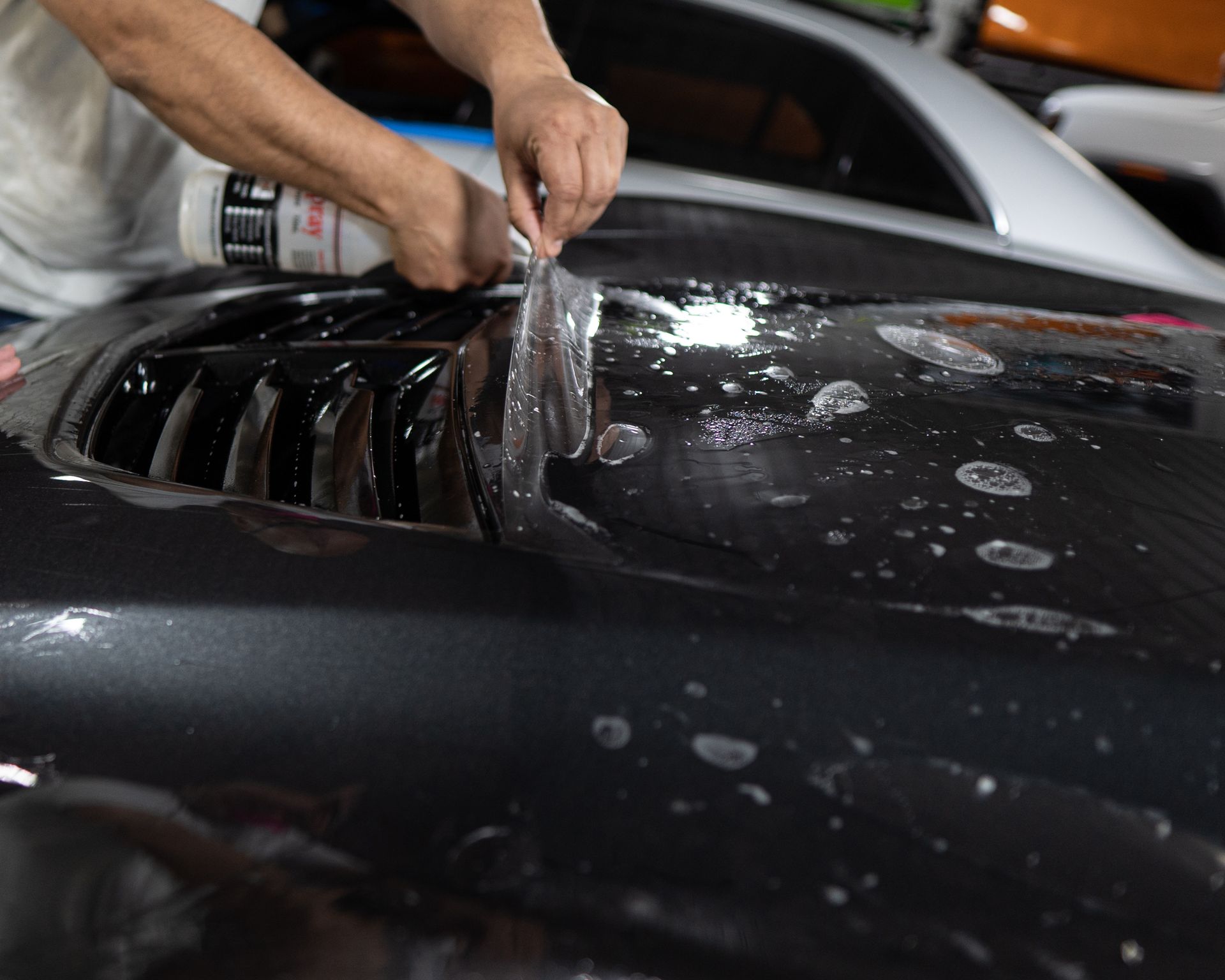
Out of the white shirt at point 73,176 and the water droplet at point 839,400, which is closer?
the water droplet at point 839,400

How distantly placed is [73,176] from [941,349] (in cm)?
131

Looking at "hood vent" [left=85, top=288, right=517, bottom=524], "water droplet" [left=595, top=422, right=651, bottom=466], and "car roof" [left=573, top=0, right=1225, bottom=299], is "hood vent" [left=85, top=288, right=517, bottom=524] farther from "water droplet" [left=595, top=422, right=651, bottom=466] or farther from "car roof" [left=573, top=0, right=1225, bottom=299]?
"car roof" [left=573, top=0, right=1225, bottom=299]

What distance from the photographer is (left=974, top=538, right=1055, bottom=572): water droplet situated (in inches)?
24.2

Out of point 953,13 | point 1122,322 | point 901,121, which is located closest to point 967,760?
point 1122,322

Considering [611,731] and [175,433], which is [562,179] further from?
→ [611,731]

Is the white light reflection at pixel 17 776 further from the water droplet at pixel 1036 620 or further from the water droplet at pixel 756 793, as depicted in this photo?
the water droplet at pixel 1036 620

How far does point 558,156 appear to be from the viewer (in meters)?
1.11

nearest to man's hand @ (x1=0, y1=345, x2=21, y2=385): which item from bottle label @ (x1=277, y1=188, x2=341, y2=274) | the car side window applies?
bottle label @ (x1=277, y1=188, x2=341, y2=274)

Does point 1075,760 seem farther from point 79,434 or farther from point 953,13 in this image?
point 953,13

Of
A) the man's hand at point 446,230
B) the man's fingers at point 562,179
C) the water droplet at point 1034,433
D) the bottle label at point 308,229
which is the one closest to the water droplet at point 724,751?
the water droplet at point 1034,433

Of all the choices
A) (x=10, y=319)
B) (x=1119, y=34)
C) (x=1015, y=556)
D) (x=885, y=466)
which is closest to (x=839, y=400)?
(x=885, y=466)

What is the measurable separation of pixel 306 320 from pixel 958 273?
1.05m

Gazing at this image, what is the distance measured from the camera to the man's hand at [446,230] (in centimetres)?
124

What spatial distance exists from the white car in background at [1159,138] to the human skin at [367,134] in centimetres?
161
